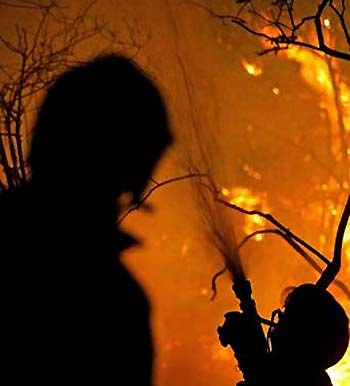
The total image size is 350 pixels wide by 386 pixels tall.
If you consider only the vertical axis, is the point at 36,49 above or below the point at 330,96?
above

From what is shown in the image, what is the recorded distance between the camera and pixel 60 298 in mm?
2059

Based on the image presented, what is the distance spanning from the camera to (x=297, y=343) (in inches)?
54.3

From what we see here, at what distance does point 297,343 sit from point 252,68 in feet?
4.29

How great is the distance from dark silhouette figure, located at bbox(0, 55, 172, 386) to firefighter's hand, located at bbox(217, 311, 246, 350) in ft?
2.21

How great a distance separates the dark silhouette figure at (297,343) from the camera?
1.36 m

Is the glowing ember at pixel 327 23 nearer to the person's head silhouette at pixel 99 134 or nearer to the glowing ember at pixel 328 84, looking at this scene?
the glowing ember at pixel 328 84

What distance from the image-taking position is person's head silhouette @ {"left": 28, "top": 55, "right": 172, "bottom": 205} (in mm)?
2152

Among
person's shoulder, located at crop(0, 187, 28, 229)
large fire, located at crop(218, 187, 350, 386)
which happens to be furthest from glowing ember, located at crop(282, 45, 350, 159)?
person's shoulder, located at crop(0, 187, 28, 229)

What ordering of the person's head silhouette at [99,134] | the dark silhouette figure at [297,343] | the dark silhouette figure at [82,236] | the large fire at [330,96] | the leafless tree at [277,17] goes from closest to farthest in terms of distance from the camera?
1. the dark silhouette figure at [297,343]
2. the dark silhouette figure at [82,236]
3. the person's head silhouette at [99,134]
4. the leafless tree at [277,17]
5. the large fire at [330,96]

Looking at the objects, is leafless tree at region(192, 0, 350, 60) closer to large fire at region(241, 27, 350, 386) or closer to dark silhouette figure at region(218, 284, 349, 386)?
large fire at region(241, 27, 350, 386)

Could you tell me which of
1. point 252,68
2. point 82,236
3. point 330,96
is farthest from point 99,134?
point 330,96

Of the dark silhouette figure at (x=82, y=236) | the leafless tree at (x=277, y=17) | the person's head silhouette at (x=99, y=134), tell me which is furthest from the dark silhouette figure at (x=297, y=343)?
the leafless tree at (x=277, y=17)

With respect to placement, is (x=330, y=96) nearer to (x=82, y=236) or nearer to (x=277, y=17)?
(x=277, y=17)

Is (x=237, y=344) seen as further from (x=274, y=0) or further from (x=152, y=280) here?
(x=274, y=0)
